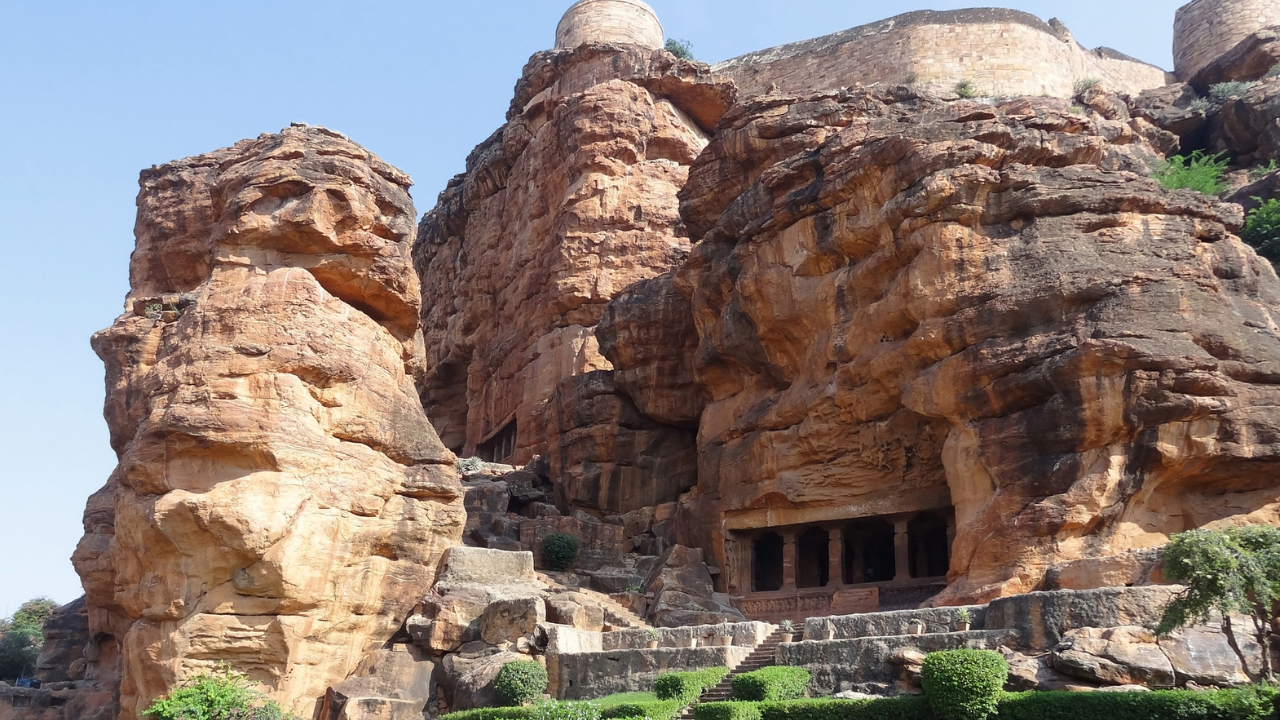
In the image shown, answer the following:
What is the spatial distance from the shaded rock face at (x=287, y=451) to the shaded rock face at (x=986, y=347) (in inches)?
356

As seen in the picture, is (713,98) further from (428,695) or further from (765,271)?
(428,695)

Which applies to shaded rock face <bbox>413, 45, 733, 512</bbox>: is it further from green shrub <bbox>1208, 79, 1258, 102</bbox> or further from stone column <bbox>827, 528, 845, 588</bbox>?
green shrub <bbox>1208, 79, 1258, 102</bbox>

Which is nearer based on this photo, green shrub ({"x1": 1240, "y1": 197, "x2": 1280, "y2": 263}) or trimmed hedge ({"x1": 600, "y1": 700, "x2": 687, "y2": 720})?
trimmed hedge ({"x1": 600, "y1": 700, "x2": 687, "y2": 720})

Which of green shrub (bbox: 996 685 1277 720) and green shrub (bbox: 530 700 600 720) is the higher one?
green shrub (bbox: 996 685 1277 720)

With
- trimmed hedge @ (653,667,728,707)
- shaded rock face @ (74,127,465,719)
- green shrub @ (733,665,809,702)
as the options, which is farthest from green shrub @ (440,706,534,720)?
shaded rock face @ (74,127,465,719)

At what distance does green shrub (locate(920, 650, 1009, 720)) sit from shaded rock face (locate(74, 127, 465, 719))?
12416 millimetres

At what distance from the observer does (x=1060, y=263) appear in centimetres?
2550

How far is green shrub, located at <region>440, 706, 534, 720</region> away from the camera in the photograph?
19.8m

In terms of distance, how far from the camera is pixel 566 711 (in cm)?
1850

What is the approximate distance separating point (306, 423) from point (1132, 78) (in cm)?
4431

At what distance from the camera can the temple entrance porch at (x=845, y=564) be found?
94.9 ft

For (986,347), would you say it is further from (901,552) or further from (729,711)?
(729,711)

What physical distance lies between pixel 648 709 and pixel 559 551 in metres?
13.4

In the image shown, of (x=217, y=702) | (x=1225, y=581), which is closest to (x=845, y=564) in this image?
(x=1225, y=581)
